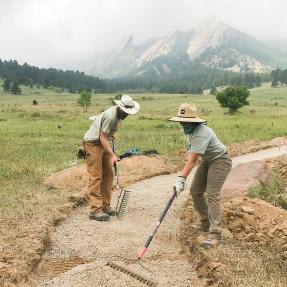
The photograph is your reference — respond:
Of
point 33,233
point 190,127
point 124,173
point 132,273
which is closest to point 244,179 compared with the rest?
point 124,173

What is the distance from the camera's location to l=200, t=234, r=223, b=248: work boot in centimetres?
876

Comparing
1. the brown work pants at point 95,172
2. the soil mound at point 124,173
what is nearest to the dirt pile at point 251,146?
the soil mound at point 124,173

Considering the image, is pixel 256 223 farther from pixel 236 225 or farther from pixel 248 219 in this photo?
pixel 236 225

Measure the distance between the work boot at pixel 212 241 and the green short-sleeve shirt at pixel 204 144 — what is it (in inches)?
51.2

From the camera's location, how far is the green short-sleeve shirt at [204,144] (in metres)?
8.50

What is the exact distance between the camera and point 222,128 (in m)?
36.5

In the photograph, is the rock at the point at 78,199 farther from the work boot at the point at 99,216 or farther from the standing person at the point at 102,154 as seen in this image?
the work boot at the point at 99,216

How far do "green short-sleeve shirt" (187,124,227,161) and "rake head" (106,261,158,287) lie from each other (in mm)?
2125

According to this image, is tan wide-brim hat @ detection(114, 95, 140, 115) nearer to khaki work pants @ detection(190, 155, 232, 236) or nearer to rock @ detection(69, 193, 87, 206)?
khaki work pants @ detection(190, 155, 232, 236)

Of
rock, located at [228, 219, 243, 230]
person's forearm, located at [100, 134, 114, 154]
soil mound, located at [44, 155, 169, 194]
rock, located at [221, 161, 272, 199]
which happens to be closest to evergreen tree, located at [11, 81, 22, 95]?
soil mound, located at [44, 155, 169, 194]

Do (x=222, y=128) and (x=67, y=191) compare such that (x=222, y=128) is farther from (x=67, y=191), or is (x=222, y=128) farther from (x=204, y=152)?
(x=204, y=152)

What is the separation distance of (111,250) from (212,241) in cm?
170

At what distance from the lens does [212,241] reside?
28.9 feet

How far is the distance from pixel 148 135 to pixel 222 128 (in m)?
7.13
